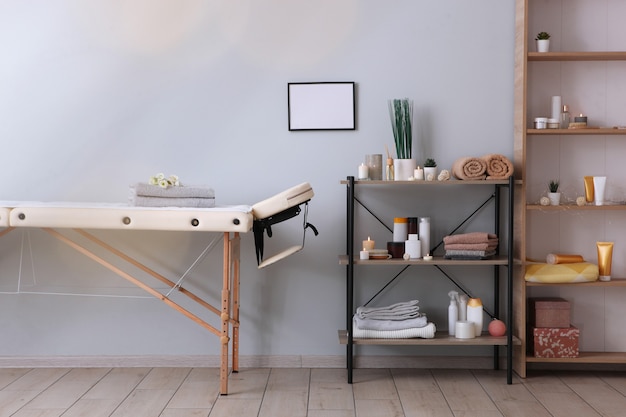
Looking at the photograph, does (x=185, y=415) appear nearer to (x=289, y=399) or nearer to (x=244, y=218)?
(x=289, y=399)

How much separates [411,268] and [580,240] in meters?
0.87

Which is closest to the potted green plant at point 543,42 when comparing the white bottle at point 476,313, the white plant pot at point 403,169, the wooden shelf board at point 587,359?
the white plant pot at point 403,169

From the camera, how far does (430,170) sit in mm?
3553

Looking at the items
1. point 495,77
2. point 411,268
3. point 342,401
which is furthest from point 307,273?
point 495,77

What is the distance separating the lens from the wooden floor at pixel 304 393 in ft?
10.1

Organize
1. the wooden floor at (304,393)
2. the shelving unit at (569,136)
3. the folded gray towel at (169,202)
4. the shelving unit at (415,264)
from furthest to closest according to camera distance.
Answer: the shelving unit at (569,136), the shelving unit at (415,264), the folded gray towel at (169,202), the wooden floor at (304,393)

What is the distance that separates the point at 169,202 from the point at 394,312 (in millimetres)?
1183

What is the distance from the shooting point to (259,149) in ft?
12.4

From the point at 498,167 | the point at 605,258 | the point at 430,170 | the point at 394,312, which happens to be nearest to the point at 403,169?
the point at 430,170

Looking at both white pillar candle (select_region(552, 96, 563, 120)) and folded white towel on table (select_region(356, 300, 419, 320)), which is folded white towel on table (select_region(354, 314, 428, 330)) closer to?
folded white towel on table (select_region(356, 300, 419, 320))

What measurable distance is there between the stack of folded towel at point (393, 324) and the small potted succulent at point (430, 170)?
62cm

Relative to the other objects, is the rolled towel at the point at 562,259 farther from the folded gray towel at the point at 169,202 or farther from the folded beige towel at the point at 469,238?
the folded gray towel at the point at 169,202

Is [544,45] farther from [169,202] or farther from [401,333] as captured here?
[169,202]

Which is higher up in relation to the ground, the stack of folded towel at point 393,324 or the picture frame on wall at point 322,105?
the picture frame on wall at point 322,105
